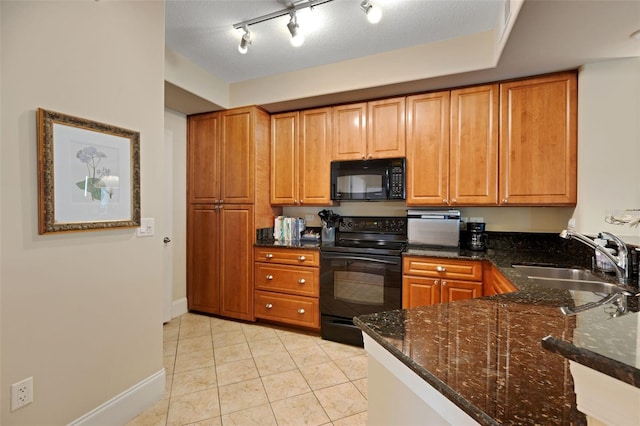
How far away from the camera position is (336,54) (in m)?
2.63

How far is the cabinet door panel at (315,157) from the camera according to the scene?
3104 mm

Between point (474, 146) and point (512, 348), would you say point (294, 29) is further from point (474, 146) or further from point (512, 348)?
point (512, 348)

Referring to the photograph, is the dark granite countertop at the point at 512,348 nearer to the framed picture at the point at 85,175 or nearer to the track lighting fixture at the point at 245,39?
the framed picture at the point at 85,175

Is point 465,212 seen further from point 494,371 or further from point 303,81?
point 494,371

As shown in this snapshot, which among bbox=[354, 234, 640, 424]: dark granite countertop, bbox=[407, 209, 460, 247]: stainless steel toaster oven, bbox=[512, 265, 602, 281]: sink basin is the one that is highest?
bbox=[407, 209, 460, 247]: stainless steel toaster oven

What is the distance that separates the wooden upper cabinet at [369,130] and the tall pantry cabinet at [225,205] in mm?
866

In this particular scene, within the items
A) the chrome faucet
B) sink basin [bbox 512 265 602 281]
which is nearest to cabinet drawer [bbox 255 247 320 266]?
sink basin [bbox 512 265 602 281]

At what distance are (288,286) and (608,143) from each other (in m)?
2.82

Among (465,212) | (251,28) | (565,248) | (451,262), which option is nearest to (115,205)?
(251,28)

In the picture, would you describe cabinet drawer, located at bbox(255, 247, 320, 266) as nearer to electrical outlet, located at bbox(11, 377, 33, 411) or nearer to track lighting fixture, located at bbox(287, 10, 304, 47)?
track lighting fixture, located at bbox(287, 10, 304, 47)

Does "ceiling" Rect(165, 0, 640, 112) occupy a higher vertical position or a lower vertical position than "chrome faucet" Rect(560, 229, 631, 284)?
higher

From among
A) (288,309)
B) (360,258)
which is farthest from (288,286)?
(360,258)

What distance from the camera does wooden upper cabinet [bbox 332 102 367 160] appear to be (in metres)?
2.95

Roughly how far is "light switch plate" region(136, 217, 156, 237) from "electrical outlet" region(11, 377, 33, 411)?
2.70 ft
